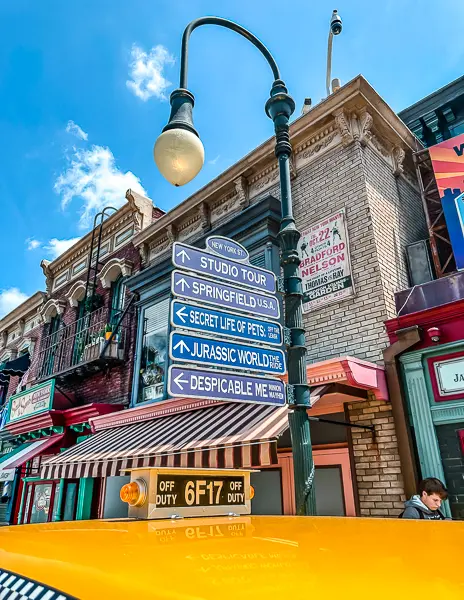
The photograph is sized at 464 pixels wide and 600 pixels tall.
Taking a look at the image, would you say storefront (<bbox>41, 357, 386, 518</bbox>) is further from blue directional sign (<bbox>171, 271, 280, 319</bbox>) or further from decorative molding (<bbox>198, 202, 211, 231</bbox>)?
decorative molding (<bbox>198, 202, 211, 231</bbox>)

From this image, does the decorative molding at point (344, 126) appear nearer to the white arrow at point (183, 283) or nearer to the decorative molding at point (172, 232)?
the decorative molding at point (172, 232)

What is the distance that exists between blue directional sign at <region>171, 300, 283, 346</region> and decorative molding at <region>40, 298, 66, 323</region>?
41.9 ft

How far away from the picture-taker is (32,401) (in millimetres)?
13156

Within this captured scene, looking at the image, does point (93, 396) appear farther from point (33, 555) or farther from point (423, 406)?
point (33, 555)

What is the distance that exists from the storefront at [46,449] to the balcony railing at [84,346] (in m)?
1.10

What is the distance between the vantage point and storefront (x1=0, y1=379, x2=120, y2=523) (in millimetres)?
11203

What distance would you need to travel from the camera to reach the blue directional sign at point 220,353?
428cm

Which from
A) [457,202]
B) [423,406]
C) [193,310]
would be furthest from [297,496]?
[457,202]

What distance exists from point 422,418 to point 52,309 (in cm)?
1424

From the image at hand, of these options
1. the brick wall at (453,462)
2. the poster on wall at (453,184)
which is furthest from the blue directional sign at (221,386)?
the poster on wall at (453,184)

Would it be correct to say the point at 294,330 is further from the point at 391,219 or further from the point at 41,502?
the point at 41,502

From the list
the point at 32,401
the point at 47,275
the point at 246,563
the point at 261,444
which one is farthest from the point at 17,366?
the point at 246,563

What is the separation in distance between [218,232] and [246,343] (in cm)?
600

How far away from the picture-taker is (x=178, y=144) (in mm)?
4336
